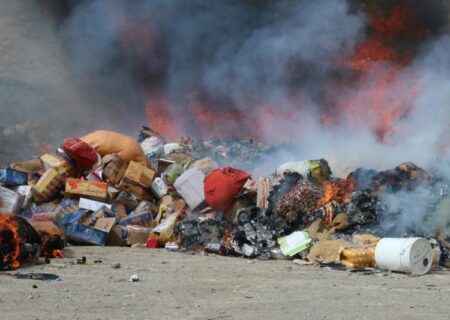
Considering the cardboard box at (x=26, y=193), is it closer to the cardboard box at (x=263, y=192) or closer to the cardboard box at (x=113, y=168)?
the cardboard box at (x=113, y=168)

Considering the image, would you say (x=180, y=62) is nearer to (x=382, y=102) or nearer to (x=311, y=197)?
(x=382, y=102)

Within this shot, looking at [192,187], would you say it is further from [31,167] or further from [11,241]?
[11,241]

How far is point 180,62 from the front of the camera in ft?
52.0

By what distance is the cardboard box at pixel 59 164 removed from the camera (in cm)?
935

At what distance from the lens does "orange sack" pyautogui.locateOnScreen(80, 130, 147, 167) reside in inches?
390

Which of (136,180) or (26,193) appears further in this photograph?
(136,180)

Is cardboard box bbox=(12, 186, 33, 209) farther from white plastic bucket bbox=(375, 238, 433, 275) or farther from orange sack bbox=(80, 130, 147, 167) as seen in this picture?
white plastic bucket bbox=(375, 238, 433, 275)

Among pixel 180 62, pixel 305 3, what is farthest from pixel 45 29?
pixel 305 3

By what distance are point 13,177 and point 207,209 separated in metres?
2.48

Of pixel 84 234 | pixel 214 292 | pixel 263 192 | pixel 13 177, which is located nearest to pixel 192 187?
pixel 263 192

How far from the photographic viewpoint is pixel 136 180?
945 cm

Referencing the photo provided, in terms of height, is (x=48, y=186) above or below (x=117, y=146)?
below

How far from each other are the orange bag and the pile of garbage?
0.04 ft

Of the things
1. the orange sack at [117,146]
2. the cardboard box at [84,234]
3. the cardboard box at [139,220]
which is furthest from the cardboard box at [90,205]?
the orange sack at [117,146]
